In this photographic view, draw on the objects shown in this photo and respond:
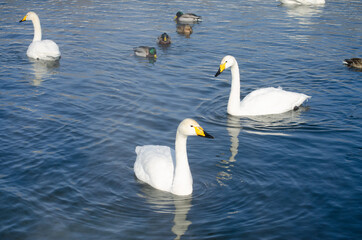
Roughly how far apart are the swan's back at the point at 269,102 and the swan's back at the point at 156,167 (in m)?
4.07

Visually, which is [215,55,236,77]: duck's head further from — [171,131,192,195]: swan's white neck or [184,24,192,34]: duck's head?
[184,24,192,34]: duck's head

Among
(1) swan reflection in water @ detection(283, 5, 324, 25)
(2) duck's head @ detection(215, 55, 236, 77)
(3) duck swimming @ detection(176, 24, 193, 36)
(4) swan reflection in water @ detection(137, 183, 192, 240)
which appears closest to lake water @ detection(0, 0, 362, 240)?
(4) swan reflection in water @ detection(137, 183, 192, 240)

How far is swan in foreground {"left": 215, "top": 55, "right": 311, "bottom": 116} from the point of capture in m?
13.8

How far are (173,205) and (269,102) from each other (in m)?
5.71

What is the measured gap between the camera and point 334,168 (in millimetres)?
10719

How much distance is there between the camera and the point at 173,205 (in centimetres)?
923

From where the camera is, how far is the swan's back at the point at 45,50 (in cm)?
1866

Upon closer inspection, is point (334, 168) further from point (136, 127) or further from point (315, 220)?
point (136, 127)

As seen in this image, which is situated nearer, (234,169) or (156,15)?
(234,169)

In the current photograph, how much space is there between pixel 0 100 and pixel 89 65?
14.6ft

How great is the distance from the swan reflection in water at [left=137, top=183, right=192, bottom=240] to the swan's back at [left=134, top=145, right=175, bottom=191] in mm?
158

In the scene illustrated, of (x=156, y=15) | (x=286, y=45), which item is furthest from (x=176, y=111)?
(x=156, y=15)

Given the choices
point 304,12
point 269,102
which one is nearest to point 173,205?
point 269,102

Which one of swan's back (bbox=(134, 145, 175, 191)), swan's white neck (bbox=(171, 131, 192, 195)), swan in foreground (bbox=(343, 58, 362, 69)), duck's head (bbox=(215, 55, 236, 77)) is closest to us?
swan's white neck (bbox=(171, 131, 192, 195))
